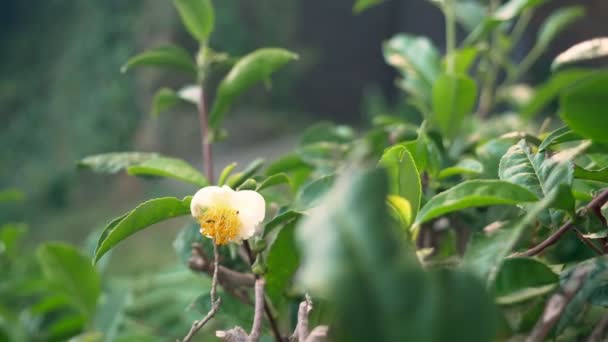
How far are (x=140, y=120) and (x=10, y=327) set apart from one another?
8.98 feet

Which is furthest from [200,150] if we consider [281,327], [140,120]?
[281,327]

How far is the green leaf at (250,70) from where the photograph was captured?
627mm

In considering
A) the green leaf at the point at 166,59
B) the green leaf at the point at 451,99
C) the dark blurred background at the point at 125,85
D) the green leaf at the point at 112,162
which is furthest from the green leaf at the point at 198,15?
the dark blurred background at the point at 125,85

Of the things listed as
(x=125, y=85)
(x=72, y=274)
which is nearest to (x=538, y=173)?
(x=72, y=274)

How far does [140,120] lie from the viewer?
3.60 meters

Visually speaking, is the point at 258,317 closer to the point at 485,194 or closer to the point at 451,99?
the point at 485,194

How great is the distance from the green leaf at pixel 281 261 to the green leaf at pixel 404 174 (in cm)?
8

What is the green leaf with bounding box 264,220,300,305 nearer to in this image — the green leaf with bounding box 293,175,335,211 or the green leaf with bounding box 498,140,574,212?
the green leaf with bounding box 293,175,335,211

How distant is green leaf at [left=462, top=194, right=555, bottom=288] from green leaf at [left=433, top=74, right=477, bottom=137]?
0.34 metres

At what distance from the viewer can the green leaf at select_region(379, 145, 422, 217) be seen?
437 mm

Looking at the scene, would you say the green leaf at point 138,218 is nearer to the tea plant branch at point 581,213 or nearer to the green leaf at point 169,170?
the green leaf at point 169,170

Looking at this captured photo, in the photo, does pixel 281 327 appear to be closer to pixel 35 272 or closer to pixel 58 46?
pixel 35 272

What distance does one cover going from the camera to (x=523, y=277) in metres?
0.38

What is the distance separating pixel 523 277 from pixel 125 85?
3.42 meters
